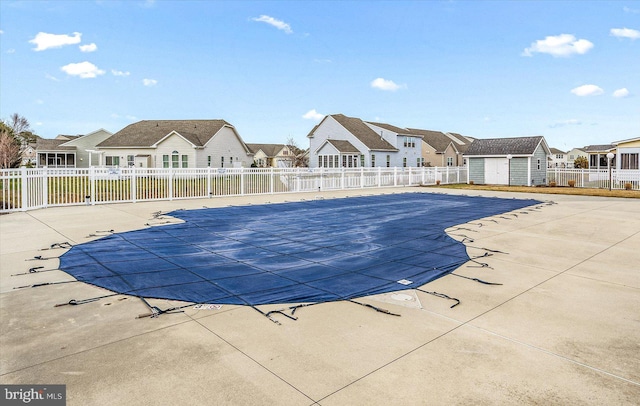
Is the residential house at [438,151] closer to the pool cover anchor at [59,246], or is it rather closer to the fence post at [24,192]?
the fence post at [24,192]

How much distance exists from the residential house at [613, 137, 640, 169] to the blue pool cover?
23.0 meters

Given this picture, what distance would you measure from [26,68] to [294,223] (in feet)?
109

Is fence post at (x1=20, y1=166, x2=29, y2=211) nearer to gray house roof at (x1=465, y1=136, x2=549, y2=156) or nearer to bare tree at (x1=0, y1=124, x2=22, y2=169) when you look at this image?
gray house roof at (x1=465, y1=136, x2=549, y2=156)

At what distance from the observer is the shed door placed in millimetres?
27391

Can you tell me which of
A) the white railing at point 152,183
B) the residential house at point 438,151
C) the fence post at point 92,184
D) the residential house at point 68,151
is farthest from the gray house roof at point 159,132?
the residential house at point 438,151

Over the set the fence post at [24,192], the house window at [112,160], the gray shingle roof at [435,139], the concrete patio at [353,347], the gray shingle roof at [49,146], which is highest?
the gray shingle roof at [435,139]

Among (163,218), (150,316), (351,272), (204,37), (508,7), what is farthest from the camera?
(204,37)

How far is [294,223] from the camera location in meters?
9.15

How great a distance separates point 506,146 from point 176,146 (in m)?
28.4

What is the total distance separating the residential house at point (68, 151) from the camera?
1610 inches

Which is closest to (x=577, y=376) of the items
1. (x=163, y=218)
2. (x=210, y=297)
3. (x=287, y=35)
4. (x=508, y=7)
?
(x=210, y=297)

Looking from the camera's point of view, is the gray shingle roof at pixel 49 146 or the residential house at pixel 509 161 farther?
the gray shingle roof at pixel 49 146

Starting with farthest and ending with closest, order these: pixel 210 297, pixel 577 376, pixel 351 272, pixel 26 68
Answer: pixel 26 68
pixel 351 272
pixel 210 297
pixel 577 376

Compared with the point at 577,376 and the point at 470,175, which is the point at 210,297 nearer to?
the point at 577,376
